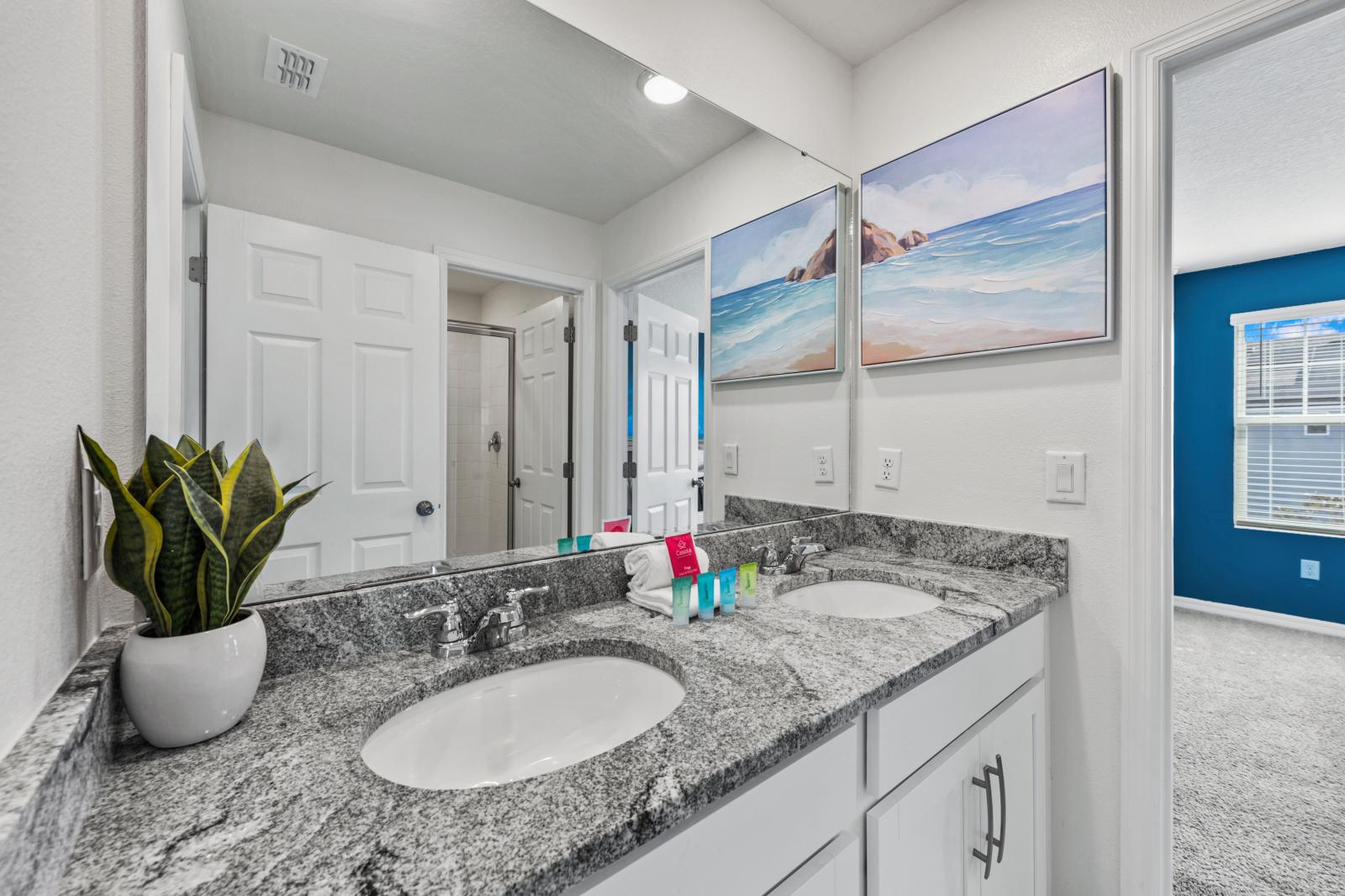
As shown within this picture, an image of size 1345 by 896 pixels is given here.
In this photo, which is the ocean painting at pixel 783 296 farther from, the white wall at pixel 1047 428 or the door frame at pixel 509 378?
the door frame at pixel 509 378

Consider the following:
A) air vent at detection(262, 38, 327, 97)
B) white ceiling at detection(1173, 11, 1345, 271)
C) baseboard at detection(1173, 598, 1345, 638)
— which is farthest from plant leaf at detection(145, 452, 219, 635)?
baseboard at detection(1173, 598, 1345, 638)

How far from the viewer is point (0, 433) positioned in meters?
0.44

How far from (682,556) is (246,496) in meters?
0.77

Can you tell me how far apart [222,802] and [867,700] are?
732 mm

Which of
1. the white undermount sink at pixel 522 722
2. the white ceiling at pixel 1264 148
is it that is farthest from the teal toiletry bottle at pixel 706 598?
the white ceiling at pixel 1264 148

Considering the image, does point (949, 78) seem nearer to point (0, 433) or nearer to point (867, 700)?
point (867, 700)

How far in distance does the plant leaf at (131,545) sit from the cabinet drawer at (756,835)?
1.75 feet

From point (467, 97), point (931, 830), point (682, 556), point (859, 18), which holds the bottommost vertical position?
point (931, 830)

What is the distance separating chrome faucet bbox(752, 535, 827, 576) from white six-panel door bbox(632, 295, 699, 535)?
23 cm

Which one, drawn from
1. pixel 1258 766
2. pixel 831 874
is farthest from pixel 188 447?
pixel 1258 766

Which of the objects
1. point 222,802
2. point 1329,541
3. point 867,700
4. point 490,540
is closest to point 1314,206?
point 1329,541

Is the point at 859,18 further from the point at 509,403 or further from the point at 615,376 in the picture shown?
the point at 509,403

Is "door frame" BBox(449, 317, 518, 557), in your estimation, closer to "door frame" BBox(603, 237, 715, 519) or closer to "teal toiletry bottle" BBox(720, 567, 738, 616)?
"door frame" BBox(603, 237, 715, 519)

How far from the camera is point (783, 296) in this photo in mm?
1751
